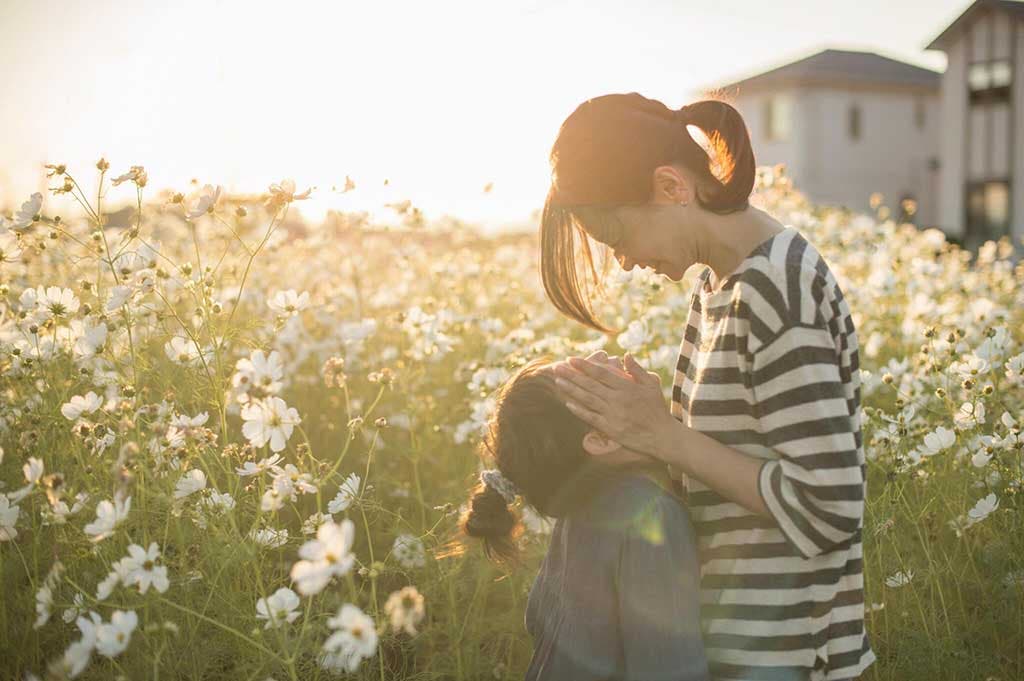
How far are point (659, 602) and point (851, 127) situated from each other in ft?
82.2

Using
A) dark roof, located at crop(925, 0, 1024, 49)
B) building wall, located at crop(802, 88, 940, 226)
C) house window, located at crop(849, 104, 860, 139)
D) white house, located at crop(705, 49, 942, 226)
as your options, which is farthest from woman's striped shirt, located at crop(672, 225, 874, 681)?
house window, located at crop(849, 104, 860, 139)

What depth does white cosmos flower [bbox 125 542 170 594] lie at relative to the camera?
1.74m

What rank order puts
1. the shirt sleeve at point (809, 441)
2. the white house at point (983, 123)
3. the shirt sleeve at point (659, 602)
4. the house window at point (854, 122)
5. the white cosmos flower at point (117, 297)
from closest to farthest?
the shirt sleeve at point (809, 441), the shirt sleeve at point (659, 602), the white cosmos flower at point (117, 297), the white house at point (983, 123), the house window at point (854, 122)

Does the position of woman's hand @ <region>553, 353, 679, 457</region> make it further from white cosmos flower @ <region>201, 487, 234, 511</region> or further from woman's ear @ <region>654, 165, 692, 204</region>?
white cosmos flower @ <region>201, 487, 234, 511</region>

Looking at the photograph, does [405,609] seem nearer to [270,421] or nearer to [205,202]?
[270,421]

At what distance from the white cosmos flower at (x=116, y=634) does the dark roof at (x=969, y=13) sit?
19.6 m

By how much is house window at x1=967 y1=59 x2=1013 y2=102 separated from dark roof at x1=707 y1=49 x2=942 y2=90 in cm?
539

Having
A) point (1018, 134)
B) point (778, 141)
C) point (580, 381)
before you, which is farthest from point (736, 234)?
point (778, 141)

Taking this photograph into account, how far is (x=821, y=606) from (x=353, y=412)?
2.86 metres

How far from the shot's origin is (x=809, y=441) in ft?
5.18

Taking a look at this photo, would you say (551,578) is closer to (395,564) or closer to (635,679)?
(635,679)

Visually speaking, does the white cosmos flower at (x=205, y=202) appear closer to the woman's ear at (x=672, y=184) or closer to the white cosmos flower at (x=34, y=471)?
the white cosmos flower at (x=34, y=471)

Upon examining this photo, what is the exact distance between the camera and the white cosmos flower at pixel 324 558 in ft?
4.41

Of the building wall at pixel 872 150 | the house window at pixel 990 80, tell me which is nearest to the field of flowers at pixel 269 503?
the house window at pixel 990 80
